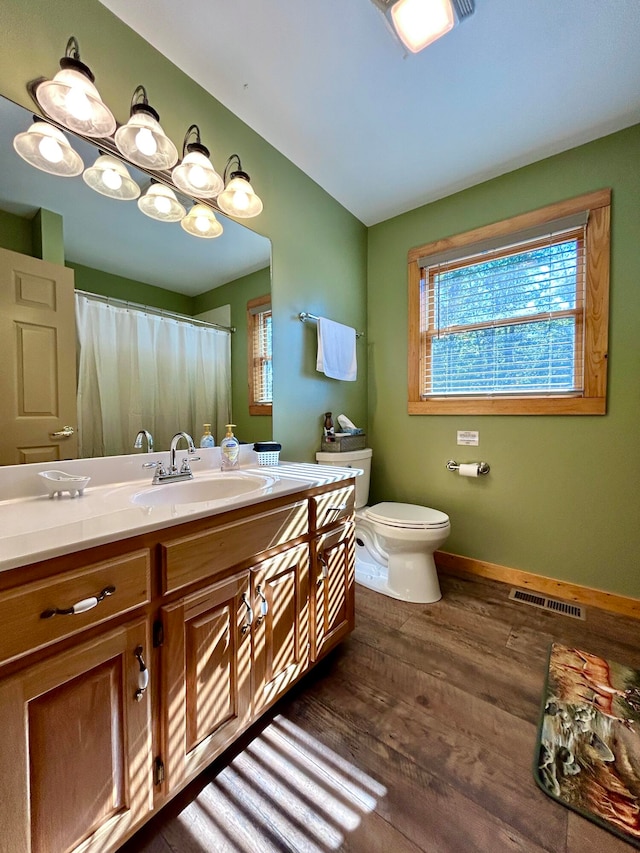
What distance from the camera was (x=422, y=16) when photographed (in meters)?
1.16

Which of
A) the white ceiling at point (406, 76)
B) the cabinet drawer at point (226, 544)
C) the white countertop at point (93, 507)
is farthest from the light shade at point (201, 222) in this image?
the cabinet drawer at point (226, 544)

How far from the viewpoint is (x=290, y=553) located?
1.16 m

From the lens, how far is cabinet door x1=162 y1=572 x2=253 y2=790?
0.83m

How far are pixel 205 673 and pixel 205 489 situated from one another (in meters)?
0.58

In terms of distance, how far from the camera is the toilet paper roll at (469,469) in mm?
2113

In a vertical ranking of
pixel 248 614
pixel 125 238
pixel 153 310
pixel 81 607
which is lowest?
pixel 248 614

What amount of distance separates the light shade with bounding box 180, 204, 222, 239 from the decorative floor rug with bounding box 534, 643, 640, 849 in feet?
7.49

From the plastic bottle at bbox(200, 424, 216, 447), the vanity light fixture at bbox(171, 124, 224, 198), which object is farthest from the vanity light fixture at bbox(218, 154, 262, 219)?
the plastic bottle at bbox(200, 424, 216, 447)

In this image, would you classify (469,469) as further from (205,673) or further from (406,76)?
(406,76)

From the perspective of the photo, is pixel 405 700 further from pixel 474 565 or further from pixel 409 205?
pixel 409 205

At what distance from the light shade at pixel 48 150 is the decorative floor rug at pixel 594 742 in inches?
93.5

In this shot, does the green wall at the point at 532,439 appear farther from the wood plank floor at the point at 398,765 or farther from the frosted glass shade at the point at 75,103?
the frosted glass shade at the point at 75,103

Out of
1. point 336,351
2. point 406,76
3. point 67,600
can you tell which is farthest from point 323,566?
point 406,76

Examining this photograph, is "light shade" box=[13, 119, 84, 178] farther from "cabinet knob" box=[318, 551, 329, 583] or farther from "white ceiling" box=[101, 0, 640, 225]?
"cabinet knob" box=[318, 551, 329, 583]
